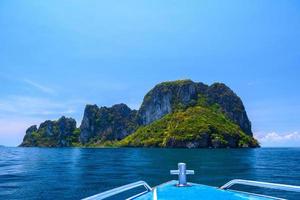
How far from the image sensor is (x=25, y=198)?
83.0 feet

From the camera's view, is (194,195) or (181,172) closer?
(194,195)

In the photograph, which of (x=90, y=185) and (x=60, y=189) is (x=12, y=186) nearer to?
(x=60, y=189)

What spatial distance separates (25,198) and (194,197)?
22.6 meters

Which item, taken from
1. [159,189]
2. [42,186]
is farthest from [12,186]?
[159,189]

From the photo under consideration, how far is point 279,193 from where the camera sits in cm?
2583

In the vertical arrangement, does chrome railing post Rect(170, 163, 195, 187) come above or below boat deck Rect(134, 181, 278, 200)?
above

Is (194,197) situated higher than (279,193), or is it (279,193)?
(194,197)

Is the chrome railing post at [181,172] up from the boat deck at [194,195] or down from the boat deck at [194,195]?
up

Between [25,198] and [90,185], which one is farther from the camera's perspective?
[90,185]

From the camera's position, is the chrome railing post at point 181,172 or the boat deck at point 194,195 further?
the chrome railing post at point 181,172

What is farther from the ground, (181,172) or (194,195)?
(181,172)

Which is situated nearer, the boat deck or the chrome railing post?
the boat deck

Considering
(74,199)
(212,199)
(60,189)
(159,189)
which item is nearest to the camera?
(212,199)

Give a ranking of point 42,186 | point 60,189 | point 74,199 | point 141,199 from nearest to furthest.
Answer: point 141,199
point 74,199
point 60,189
point 42,186
